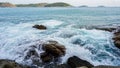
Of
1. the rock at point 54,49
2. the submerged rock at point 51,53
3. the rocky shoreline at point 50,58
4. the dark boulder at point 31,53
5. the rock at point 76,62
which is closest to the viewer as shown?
the rock at point 76,62

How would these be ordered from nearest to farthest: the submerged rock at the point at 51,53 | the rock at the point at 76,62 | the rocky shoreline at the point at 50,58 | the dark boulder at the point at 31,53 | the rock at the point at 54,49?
the rock at the point at 76,62 < the rocky shoreline at the point at 50,58 < the submerged rock at the point at 51,53 < the rock at the point at 54,49 < the dark boulder at the point at 31,53

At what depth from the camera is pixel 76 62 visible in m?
15.2

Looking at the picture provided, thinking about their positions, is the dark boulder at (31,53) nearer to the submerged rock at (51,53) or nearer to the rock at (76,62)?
the submerged rock at (51,53)

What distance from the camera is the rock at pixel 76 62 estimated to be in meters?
14.9

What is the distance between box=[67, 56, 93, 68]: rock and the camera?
49.0ft

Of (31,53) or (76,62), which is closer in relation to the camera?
(76,62)

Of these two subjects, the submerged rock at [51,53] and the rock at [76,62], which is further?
the submerged rock at [51,53]

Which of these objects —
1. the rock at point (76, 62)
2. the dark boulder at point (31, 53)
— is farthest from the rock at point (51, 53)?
the rock at point (76, 62)

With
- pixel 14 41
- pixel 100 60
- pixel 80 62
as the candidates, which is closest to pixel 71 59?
pixel 80 62

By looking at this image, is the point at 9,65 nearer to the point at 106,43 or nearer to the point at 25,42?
the point at 25,42

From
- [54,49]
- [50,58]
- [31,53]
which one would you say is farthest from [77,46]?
[31,53]

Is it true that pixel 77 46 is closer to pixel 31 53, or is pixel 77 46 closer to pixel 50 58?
pixel 50 58

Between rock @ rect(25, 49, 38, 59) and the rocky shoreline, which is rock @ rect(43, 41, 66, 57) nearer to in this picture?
the rocky shoreline

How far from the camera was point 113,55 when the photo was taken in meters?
16.8
